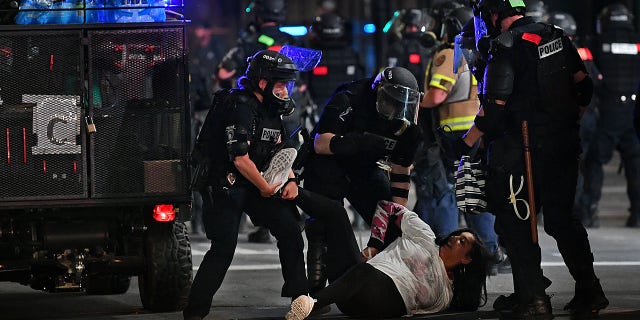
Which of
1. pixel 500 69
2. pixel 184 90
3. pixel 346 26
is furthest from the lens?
pixel 346 26

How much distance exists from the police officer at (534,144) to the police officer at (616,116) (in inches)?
238

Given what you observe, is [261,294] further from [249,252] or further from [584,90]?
[584,90]

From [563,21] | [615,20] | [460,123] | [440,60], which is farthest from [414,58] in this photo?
[460,123]

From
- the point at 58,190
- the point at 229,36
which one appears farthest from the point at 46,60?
the point at 229,36

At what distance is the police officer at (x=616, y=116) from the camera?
14.9m

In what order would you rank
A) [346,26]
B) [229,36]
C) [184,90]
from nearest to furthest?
1. [184,90]
2. [346,26]
3. [229,36]

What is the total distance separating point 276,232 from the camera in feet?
29.0

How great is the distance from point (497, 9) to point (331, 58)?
6.49 metres

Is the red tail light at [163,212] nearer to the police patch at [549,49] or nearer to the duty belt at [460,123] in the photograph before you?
the police patch at [549,49]

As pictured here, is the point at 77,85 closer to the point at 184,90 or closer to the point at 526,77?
the point at 184,90

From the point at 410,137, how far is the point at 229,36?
2344 cm

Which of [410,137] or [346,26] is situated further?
[346,26]

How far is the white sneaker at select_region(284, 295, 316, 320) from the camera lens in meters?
8.53

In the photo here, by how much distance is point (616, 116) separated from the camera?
49.3ft
